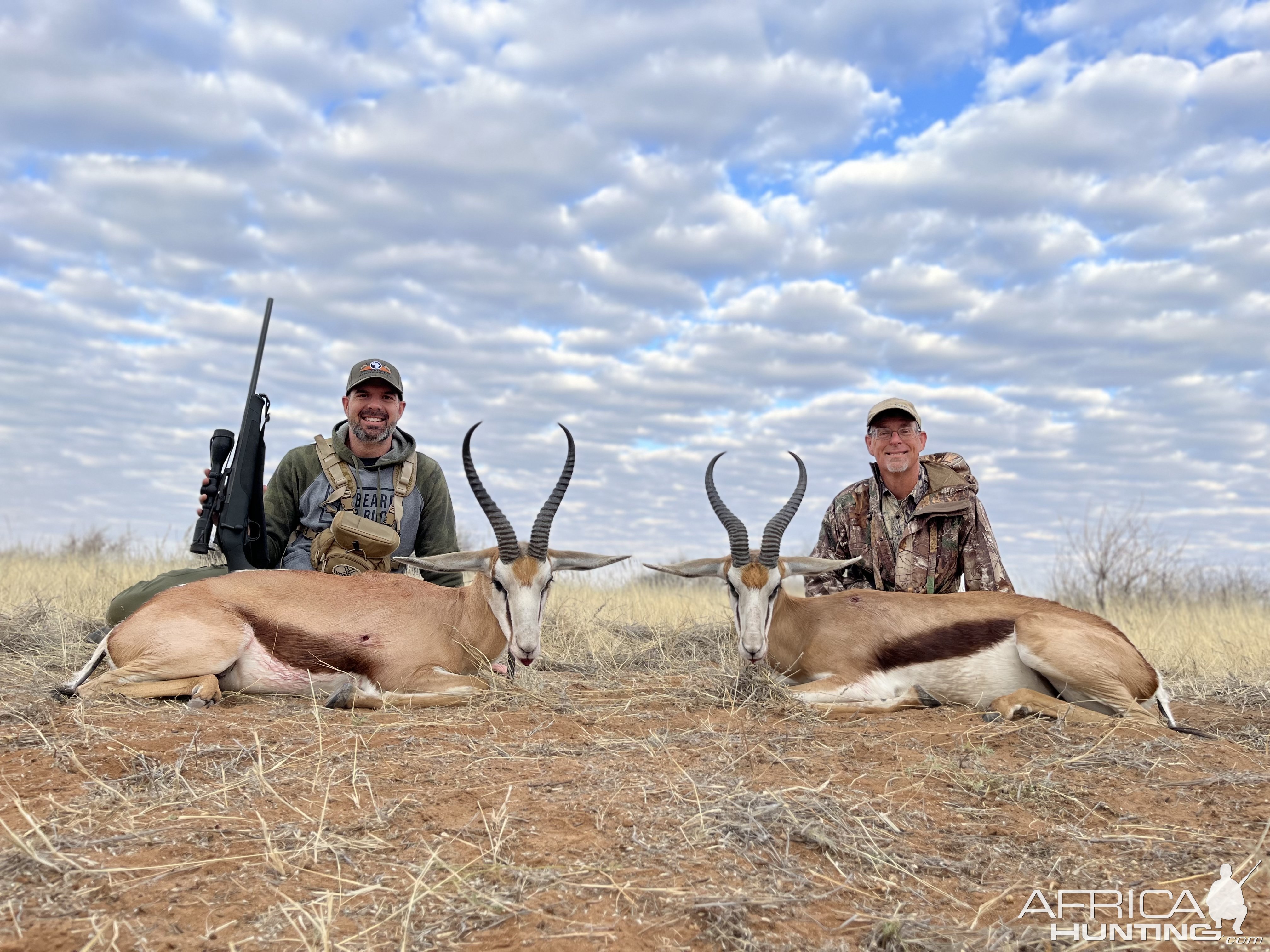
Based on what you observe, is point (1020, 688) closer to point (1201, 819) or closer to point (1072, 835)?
point (1201, 819)

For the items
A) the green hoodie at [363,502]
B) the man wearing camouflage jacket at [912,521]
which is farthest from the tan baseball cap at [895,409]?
the green hoodie at [363,502]

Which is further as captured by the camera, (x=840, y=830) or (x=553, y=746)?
(x=553, y=746)

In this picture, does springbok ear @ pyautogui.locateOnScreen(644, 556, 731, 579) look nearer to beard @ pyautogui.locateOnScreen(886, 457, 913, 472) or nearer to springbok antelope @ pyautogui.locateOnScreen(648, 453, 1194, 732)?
springbok antelope @ pyautogui.locateOnScreen(648, 453, 1194, 732)

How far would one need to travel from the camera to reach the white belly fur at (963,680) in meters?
6.20

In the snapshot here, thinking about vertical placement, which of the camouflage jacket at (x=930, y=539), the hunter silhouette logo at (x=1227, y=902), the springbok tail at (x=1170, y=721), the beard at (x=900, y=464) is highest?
the beard at (x=900, y=464)

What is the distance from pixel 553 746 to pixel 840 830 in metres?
1.68

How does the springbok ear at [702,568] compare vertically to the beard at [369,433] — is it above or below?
below

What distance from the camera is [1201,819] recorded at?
388 cm

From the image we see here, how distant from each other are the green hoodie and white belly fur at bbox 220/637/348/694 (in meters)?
2.25

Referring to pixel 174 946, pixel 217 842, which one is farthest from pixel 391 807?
pixel 174 946

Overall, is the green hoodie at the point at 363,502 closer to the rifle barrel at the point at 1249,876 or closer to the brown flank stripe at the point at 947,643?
the brown flank stripe at the point at 947,643

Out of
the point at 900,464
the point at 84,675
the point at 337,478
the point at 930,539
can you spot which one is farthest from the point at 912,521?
the point at 84,675

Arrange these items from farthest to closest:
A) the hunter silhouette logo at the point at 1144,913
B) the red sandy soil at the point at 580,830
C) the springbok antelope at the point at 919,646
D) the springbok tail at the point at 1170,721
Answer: the springbok antelope at the point at 919,646, the springbok tail at the point at 1170,721, the hunter silhouette logo at the point at 1144,913, the red sandy soil at the point at 580,830

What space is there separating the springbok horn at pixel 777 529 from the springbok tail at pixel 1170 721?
105 inches
